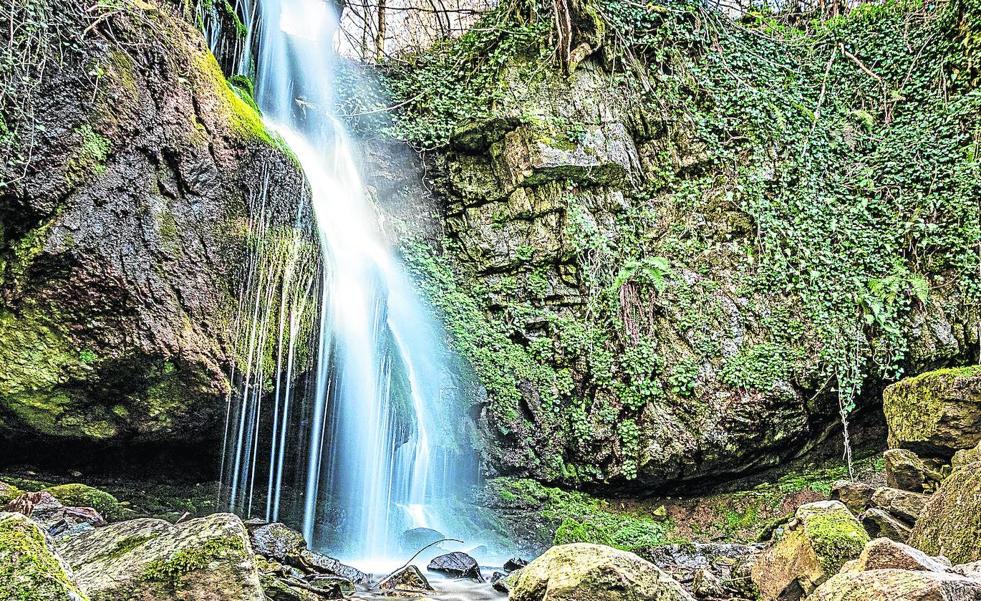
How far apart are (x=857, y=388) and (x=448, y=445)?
5.76 meters

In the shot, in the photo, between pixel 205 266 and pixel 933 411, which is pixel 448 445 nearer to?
pixel 205 266

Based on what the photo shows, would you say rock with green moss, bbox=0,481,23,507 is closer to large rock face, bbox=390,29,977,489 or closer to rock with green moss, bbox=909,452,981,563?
large rock face, bbox=390,29,977,489

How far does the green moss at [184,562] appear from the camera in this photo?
2.79 metres

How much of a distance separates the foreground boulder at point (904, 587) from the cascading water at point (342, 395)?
17.7 ft

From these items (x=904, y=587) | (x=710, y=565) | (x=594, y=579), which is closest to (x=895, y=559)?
(x=904, y=587)

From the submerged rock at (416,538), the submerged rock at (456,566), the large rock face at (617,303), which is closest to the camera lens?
the submerged rock at (456,566)

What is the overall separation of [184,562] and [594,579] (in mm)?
1889

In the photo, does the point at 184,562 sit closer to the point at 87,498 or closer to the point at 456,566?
the point at 87,498

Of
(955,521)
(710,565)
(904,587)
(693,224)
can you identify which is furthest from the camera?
(693,224)

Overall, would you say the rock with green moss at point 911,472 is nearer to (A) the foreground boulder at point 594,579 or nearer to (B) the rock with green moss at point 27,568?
(A) the foreground boulder at point 594,579

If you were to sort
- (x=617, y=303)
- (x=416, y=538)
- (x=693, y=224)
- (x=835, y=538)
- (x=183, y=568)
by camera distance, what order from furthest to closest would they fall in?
(x=693, y=224)
(x=617, y=303)
(x=416, y=538)
(x=835, y=538)
(x=183, y=568)

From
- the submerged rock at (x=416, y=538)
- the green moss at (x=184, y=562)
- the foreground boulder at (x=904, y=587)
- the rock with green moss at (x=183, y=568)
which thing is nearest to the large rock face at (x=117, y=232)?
the submerged rock at (x=416, y=538)

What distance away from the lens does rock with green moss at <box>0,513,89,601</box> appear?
1.94 m

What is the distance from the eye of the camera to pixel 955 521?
4.00 m
